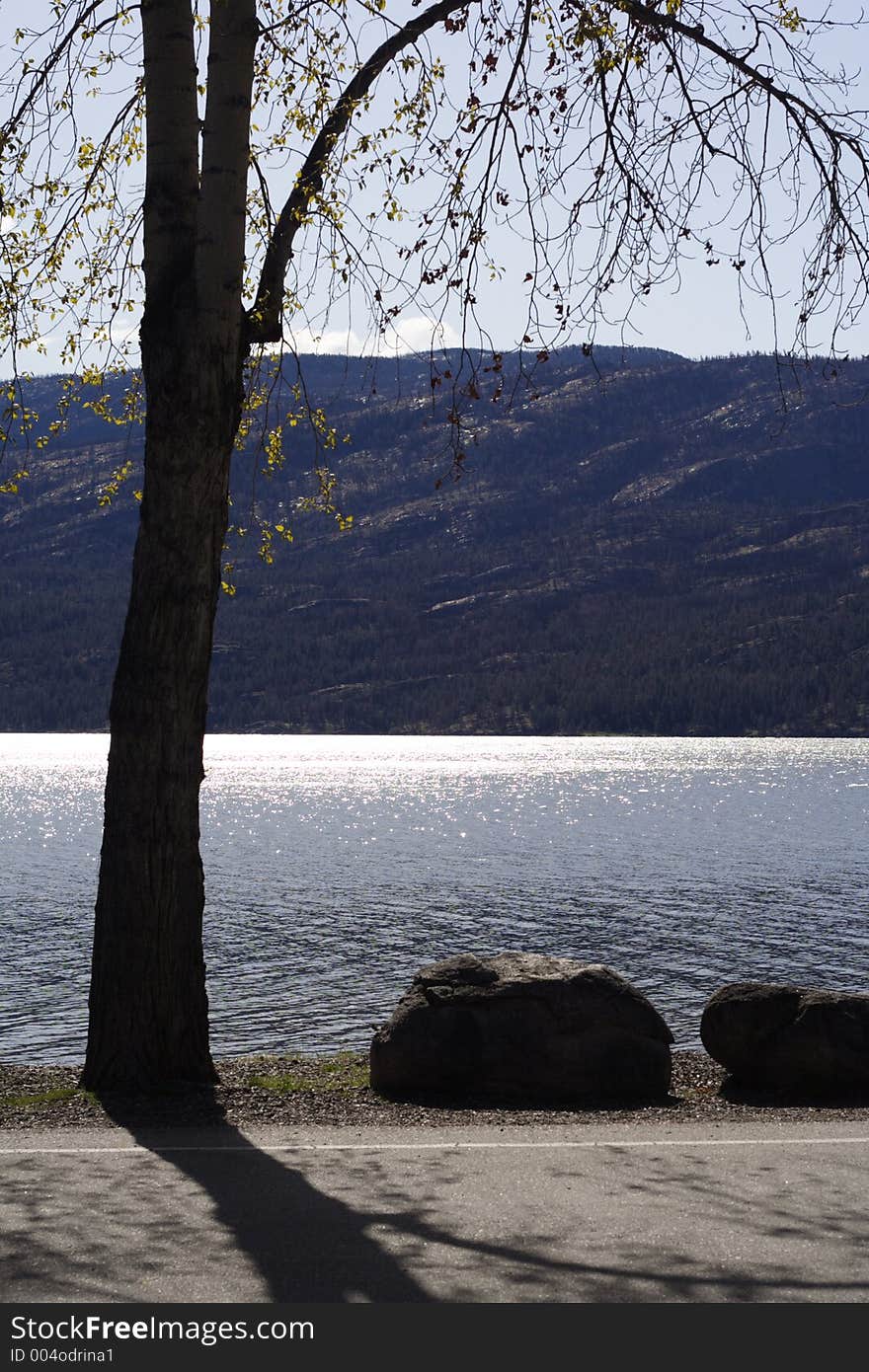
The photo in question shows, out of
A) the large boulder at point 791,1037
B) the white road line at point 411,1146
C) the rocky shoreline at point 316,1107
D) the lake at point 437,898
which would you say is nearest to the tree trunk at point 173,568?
the rocky shoreline at point 316,1107

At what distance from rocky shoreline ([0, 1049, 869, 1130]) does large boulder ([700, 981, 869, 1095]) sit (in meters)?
0.19

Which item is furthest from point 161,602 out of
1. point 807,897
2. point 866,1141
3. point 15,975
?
point 807,897

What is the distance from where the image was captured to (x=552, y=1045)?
1302 cm

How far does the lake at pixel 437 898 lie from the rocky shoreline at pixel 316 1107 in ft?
42.2

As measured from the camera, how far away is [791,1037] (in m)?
13.6

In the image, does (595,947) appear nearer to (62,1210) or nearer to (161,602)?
(161,602)

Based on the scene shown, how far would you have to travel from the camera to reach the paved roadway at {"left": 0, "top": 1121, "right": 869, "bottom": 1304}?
21.8ft

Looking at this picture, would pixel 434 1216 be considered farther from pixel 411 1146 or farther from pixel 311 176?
pixel 311 176

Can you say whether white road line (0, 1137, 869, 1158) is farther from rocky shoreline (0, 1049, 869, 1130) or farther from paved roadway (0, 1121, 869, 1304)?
rocky shoreline (0, 1049, 869, 1130)

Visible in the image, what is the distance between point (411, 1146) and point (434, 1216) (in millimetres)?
2327

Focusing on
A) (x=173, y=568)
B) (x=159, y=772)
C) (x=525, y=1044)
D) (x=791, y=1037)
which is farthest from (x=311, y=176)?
(x=791, y=1037)

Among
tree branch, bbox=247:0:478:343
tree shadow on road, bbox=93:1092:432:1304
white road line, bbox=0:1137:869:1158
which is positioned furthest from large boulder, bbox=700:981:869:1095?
tree branch, bbox=247:0:478:343

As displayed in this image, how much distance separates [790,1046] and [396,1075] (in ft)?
12.6

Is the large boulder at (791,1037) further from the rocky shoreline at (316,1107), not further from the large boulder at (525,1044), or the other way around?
the large boulder at (525,1044)
